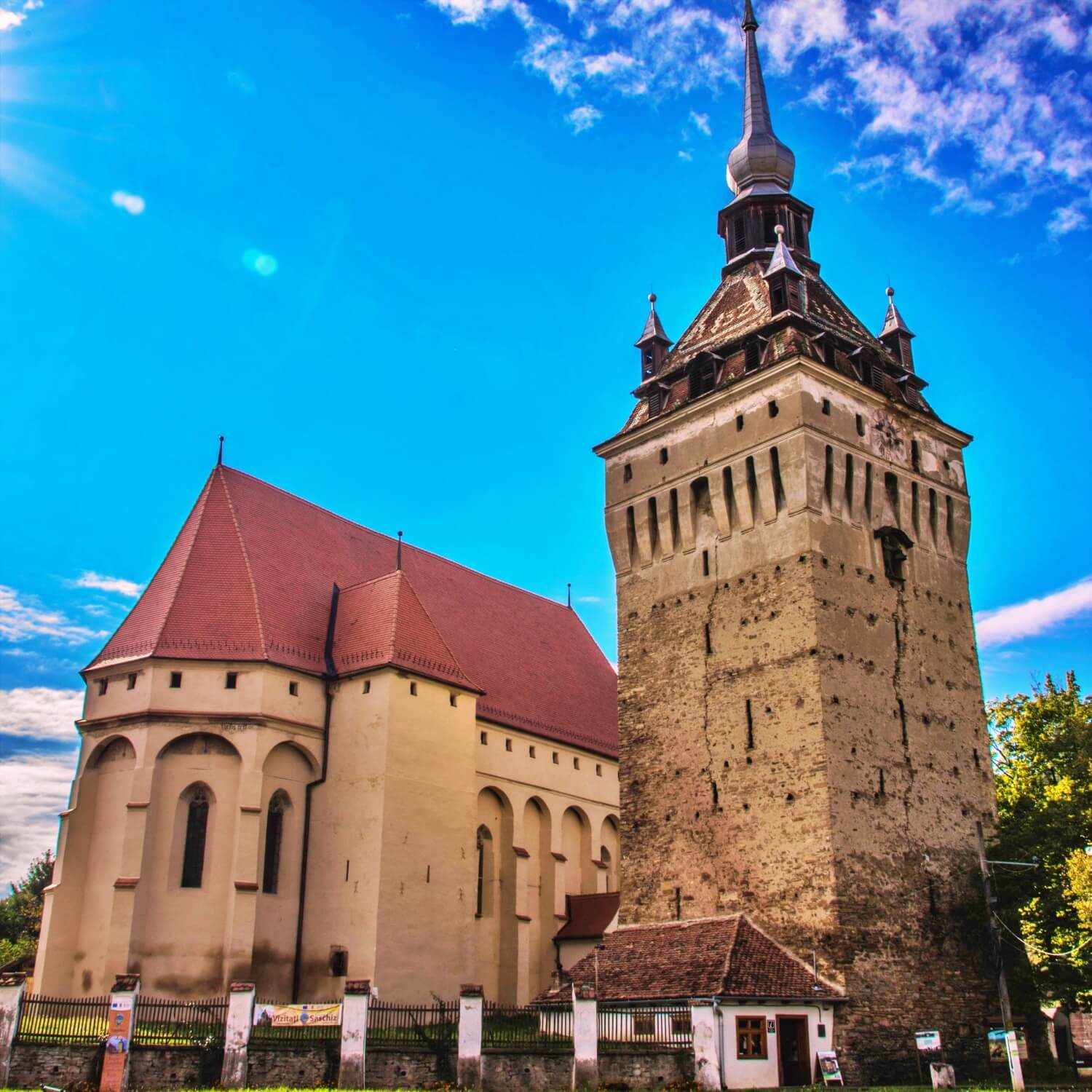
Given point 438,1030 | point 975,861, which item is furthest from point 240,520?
point 975,861

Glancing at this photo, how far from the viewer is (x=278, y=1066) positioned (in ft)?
60.1

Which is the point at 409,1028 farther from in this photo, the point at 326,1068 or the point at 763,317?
the point at 763,317

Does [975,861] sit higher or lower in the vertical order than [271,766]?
lower

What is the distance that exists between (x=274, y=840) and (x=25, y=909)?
41601mm

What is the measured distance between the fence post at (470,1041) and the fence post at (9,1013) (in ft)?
22.4

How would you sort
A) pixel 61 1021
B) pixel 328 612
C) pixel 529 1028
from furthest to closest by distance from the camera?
pixel 328 612 < pixel 529 1028 < pixel 61 1021

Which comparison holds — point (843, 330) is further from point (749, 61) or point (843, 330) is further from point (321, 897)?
point (321, 897)

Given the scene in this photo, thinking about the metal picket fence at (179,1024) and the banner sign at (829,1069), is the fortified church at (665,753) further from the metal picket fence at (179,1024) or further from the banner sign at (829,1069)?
the metal picket fence at (179,1024)

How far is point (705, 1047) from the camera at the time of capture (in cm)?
2072

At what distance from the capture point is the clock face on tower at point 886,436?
2945cm

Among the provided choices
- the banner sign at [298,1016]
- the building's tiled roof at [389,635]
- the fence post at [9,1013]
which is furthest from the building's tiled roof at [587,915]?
the fence post at [9,1013]

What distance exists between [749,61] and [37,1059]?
3607 cm

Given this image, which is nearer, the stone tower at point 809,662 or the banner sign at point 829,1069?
the banner sign at point 829,1069

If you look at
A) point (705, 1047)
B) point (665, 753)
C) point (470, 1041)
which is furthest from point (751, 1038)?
point (665, 753)
